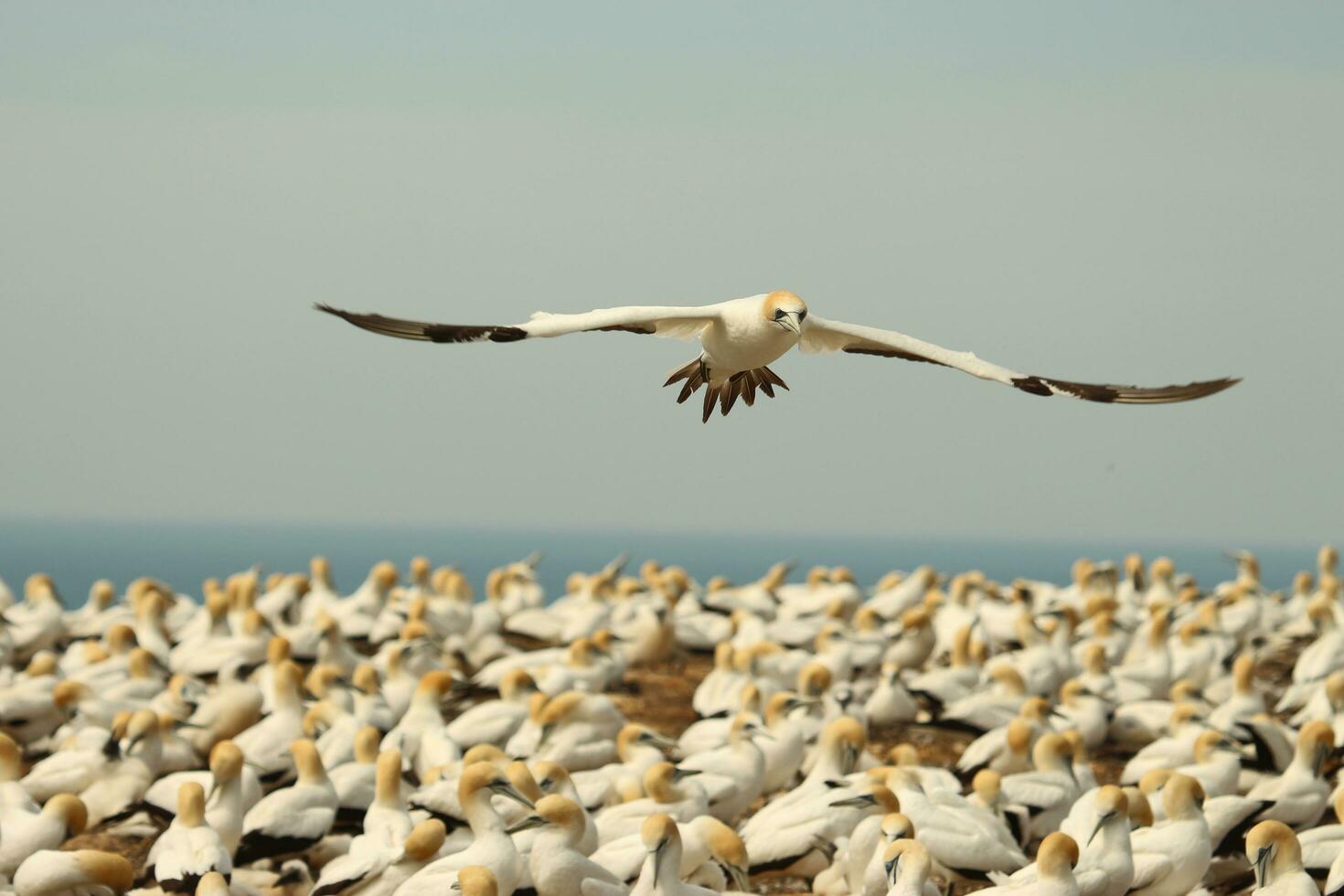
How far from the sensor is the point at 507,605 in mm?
19422

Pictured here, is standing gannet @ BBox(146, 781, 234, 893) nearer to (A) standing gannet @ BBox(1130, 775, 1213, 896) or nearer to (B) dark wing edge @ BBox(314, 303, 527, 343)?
(B) dark wing edge @ BBox(314, 303, 527, 343)

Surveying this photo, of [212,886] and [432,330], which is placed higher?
[432,330]

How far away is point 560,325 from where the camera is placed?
902 centimetres

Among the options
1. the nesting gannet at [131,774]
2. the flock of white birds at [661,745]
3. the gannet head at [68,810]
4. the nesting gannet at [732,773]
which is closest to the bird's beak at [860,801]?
the flock of white birds at [661,745]

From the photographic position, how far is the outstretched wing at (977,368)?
9.24 meters

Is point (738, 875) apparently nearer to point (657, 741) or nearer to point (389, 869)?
point (389, 869)

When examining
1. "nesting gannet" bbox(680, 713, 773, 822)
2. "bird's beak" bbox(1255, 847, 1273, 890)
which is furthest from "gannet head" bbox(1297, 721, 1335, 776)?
"nesting gannet" bbox(680, 713, 773, 822)

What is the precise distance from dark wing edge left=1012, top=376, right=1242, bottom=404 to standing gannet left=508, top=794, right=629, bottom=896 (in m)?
3.20

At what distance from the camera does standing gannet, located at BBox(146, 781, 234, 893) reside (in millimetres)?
9125

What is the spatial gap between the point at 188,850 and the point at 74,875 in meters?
0.63

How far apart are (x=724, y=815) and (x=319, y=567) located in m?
9.93

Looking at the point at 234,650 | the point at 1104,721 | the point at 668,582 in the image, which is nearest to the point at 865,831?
the point at 1104,721

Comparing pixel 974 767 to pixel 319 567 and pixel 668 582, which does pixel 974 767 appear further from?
pixel 319 567

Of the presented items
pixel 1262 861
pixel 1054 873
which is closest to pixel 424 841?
pixel 1054 873
